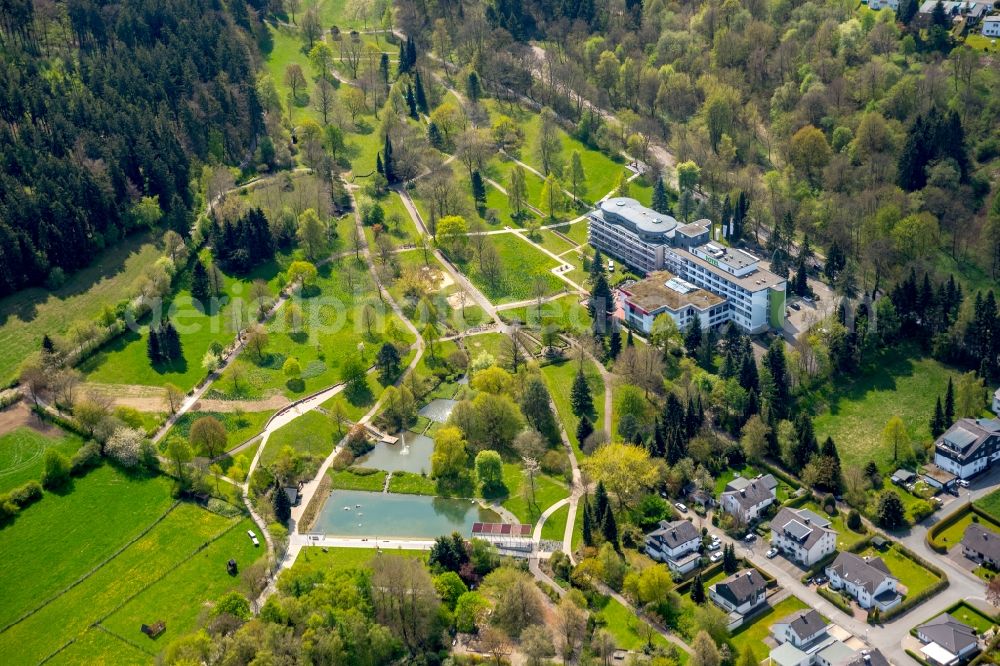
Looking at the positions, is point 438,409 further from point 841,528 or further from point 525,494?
point 841,528

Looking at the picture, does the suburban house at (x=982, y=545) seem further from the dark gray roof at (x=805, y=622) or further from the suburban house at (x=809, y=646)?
the dark gray roof at (x=805, y=622)

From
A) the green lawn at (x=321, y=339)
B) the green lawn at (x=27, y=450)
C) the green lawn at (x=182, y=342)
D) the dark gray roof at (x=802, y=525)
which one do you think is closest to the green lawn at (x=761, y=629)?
the dark gray roof at (x=802, y=525)

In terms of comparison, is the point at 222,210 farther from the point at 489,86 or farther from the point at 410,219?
the point at 489,86

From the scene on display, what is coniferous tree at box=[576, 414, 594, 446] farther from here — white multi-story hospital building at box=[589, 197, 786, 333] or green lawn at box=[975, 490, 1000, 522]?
green lawn at box=[975, 490, 1000, 522]

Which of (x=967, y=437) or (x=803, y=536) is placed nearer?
(x=803, y=536)

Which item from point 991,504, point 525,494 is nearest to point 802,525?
point 991,504

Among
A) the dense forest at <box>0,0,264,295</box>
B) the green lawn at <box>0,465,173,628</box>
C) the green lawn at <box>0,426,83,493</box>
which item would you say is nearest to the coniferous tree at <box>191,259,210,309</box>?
the dense forest at <box>0,0,264,295</box>
